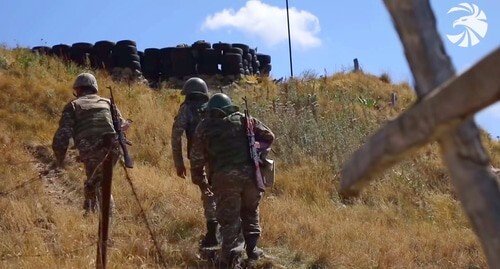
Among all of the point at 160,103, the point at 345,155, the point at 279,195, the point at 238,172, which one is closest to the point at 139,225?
the point at 238,172

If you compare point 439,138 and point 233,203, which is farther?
point 233,203

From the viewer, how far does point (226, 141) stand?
8547mm

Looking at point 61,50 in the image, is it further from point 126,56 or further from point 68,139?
point 68,139

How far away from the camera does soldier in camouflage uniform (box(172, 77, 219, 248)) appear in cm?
957

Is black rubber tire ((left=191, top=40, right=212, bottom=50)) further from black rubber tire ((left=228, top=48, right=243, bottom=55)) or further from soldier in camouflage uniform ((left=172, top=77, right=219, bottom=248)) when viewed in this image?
soldier in camouflage uniform ((left=172, top=77, right=219, bottom=248))

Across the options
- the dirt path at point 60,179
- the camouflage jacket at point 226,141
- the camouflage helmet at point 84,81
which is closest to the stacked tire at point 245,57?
the dirt path at point 60,179

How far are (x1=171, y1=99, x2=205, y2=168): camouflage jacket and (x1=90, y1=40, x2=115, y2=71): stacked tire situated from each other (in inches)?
462

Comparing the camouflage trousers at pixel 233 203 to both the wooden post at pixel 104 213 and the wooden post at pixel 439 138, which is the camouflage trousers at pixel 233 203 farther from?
the wooden post at pixel 439 138

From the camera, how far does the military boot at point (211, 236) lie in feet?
31.6

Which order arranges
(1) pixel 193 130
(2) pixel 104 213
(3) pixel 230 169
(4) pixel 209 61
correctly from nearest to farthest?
(2) pixel 104 213, (3) pixel 230 169, (1) pixel 193 130, (4) pixel 209 61

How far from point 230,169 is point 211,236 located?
1447mm

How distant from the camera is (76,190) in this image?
12.2m

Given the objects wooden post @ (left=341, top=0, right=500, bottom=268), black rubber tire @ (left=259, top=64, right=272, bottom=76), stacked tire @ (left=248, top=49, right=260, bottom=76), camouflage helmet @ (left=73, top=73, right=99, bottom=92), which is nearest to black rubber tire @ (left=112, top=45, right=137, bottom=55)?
stacked tire @ (left=248, top=49, right=260, bottom=76)

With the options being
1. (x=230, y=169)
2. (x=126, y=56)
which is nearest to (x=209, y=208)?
(x=230, y=169)
